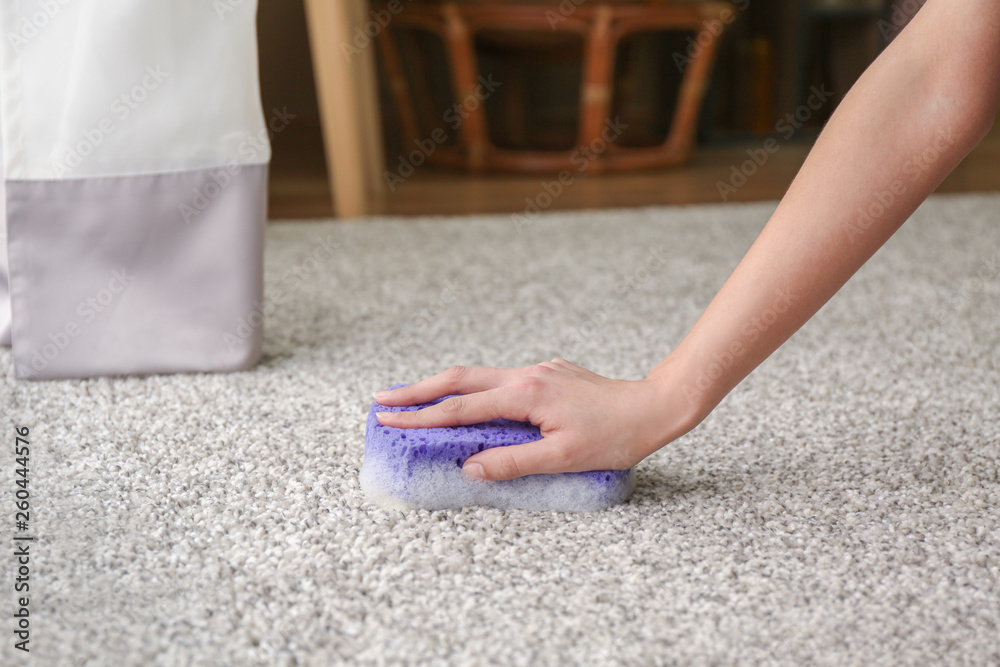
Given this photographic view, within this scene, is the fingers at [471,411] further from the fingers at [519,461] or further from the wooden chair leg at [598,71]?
the wooden chair leg at [598,71]

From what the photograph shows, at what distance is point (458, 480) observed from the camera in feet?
1.98

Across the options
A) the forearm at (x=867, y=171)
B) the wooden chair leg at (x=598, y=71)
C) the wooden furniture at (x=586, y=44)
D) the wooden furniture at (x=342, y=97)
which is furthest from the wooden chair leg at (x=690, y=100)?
the forearm at (x=867, y=171)

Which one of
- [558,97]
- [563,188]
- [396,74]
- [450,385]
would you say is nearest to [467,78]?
[396,74]

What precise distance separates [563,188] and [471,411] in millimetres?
1528

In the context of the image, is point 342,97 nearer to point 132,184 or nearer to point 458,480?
point 132,184

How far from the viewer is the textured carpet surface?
474 millimetres

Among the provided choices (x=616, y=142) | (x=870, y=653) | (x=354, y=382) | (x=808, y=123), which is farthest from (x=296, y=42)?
(x=870, y=653)

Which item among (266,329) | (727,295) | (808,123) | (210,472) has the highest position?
(727,295)

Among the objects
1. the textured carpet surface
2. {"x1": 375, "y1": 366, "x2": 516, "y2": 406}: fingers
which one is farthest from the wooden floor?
{"x1": 375, "y1": 366, "x2": 516, "y2": 406}: fingers

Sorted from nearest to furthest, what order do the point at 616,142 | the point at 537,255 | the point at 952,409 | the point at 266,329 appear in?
the point at 952,409 < the point at 266,329 < the point at 537,255 < the point at 616,142

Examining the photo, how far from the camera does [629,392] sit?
24.2 inches

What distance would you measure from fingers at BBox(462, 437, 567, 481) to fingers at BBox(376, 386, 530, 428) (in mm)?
31

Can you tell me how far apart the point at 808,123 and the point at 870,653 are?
281 centimetres

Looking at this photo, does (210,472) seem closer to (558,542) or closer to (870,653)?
(558,542)
